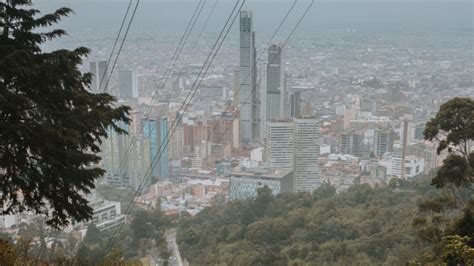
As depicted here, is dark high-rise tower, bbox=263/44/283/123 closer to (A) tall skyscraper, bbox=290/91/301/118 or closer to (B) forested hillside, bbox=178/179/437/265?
(A) tall skyscraper, bbox=290/91/301/118

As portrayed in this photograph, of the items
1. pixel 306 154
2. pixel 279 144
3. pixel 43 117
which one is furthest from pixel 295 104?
pixel 43 117

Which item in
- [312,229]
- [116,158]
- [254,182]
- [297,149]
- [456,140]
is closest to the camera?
[456,140]

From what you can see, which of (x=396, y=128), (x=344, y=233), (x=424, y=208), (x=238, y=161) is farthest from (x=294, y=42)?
(x=424, y=208)

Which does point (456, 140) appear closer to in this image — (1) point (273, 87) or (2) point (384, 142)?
(2) point (384, 142)

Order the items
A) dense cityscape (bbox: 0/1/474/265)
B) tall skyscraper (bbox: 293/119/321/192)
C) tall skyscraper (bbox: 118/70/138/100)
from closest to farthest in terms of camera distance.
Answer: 1. dense cityscape (bbox: 0/1/474/265)
2. tall skyscraper (bbox: 293/119/321/192)
3. tall skyscraper (bbox: 118/70/138/100)

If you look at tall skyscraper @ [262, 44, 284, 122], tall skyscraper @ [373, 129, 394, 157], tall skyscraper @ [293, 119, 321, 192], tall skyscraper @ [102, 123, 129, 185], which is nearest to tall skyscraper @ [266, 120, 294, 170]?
tall skyscraper @ [293, 119, 321, 192]

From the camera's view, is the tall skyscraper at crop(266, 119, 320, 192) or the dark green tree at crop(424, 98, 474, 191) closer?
the dark green tree at crop(424, 98, 474, 191)
